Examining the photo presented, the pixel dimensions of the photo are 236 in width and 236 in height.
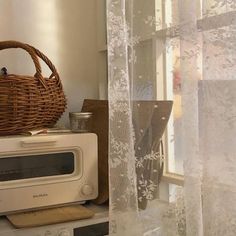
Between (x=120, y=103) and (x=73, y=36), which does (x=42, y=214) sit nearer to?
(x=120, y=103)

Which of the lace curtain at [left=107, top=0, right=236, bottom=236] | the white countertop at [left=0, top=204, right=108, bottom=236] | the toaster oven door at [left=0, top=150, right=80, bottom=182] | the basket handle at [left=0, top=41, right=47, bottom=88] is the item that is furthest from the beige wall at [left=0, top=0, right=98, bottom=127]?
the lace curtain at [left=107, top=0, right=236, bottom=236]

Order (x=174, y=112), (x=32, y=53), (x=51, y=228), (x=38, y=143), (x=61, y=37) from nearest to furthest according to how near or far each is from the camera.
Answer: (x=174, y=112) → (x=51, y=228) → (x=38, y=143) → (x=32, y=53) → (x=61, y=37)

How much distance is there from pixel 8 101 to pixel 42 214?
0.35 metres

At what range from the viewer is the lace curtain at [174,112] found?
562mm

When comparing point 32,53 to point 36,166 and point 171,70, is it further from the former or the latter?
point 171,70

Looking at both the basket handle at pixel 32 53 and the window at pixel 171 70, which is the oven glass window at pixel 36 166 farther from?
the window at pixel 171 70

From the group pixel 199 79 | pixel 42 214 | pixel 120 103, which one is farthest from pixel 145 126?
pixel 42 214

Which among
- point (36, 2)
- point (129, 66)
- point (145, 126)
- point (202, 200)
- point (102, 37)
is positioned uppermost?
point (36, 2)

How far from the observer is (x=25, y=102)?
1042 mm

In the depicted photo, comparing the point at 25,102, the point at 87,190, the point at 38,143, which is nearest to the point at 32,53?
the point at 25,102

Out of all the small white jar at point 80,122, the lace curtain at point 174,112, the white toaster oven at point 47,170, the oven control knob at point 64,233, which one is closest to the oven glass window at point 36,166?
the white toaster oven at point 47,170

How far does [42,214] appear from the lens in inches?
38.1

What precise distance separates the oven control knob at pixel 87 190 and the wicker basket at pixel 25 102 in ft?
0.82

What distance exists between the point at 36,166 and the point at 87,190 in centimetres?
17
